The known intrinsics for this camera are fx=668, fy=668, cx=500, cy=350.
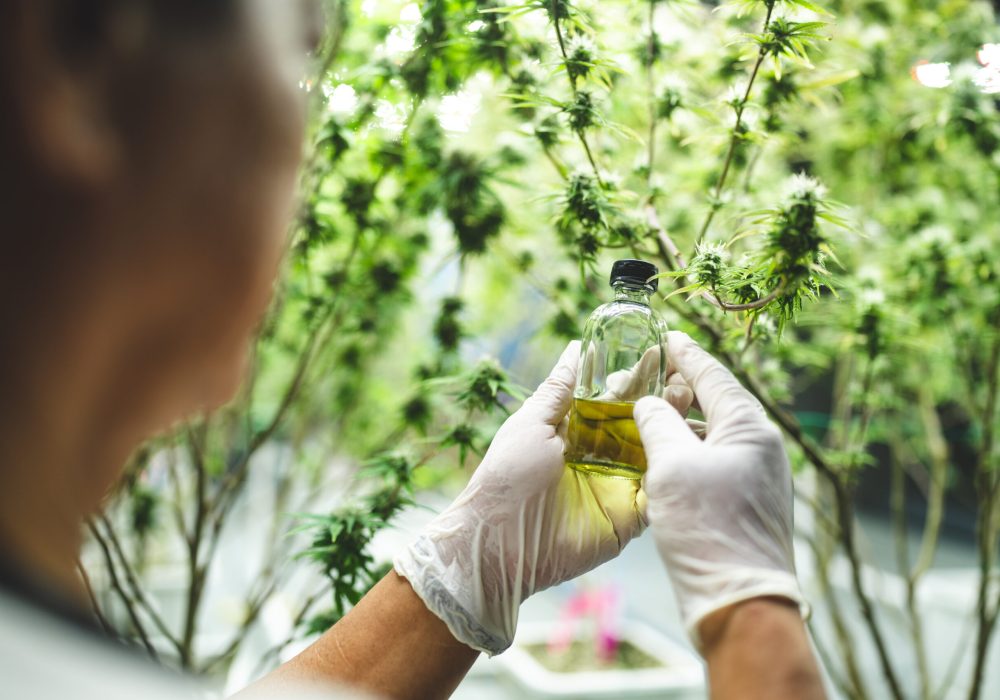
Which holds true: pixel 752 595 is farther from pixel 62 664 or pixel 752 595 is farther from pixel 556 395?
pixel 62 664

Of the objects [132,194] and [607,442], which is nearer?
[132,194]

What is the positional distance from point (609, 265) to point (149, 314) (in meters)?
1.00

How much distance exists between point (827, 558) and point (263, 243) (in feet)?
5.57

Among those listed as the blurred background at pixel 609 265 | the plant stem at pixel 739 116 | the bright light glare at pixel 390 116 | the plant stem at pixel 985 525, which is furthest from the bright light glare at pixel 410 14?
the plant stem at pixel 985 525

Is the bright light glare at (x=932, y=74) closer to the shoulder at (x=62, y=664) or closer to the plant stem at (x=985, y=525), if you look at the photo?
the plant stem at (x=985, y=525)

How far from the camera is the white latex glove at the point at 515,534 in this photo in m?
0.84

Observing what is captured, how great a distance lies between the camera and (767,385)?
1258mm

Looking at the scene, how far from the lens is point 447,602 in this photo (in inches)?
32.9

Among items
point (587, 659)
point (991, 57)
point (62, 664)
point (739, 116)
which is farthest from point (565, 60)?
point (587, 659)

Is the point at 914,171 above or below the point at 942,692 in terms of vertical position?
above

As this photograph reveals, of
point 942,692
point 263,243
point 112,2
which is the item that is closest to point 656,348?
point 263,243

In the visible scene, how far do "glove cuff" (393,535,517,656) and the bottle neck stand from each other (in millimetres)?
411

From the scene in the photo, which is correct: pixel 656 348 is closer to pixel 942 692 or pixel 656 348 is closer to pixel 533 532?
pixel 533 532

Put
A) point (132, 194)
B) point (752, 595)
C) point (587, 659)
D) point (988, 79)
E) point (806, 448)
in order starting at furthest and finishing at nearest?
point (587, 659) → point (988, 79) → point (806, 448) → point (752, 595) → point (132, 194)
